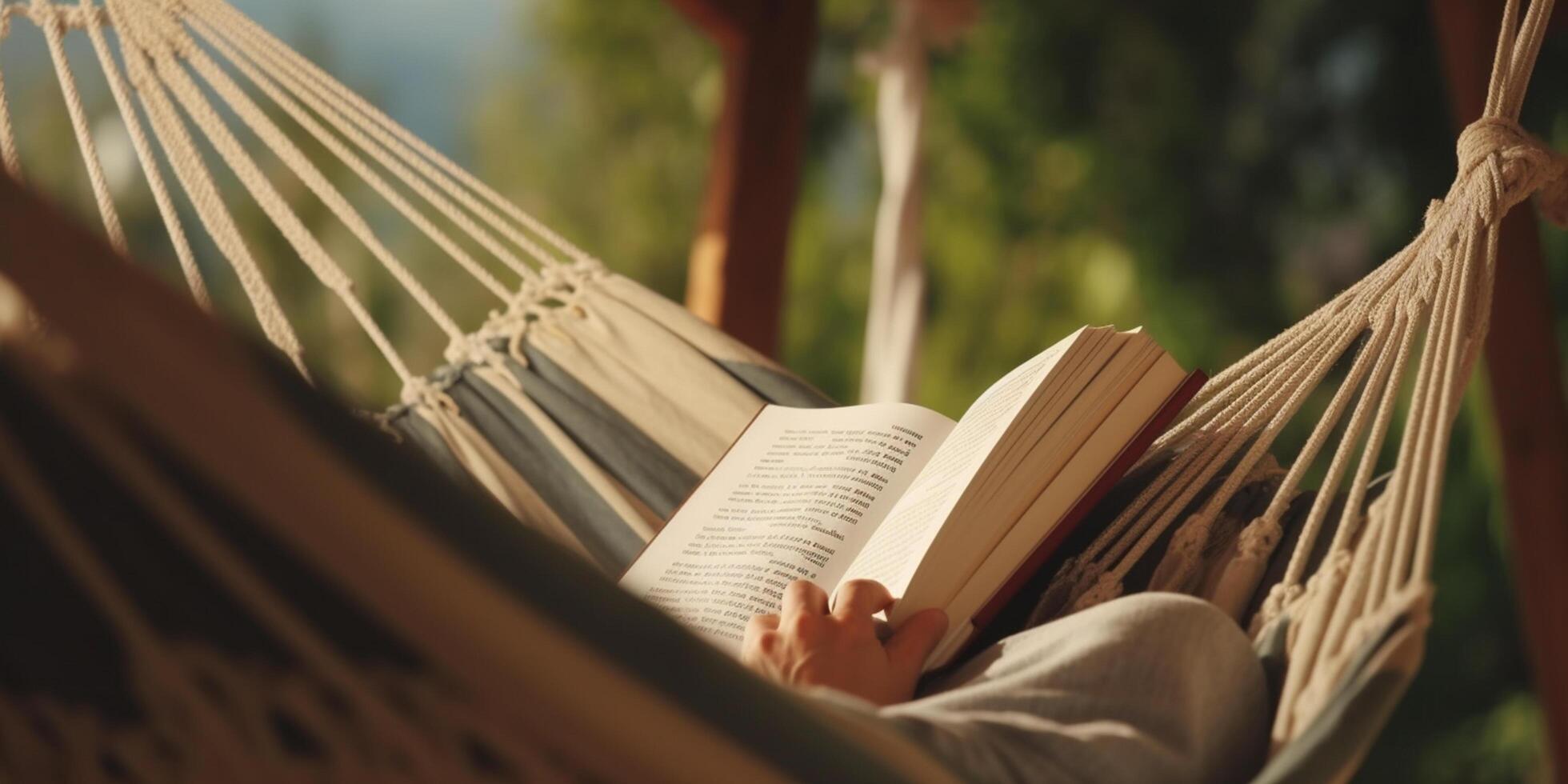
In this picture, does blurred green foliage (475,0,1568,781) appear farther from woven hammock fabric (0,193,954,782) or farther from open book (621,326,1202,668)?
woven hammock fabric (0,193,954,782)

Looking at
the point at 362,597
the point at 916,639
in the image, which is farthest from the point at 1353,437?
the point at 362,597

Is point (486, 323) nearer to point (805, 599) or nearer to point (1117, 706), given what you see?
point (805, 599)

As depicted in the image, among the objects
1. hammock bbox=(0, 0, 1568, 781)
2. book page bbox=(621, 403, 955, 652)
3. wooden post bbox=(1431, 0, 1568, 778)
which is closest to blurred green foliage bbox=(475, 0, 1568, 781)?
wooden post bbox=(1431, 0, 1568, 778)

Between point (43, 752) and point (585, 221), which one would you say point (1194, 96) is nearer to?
point (585, 221)

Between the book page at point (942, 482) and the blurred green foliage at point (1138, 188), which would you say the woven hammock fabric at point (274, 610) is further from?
the blurred green foliage at point (1138, 188)

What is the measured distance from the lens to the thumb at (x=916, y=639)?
2.04 ft

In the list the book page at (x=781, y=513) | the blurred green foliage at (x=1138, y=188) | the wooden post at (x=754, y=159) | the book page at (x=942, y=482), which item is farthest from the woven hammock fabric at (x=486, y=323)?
the blurred green foliage at (x=1138, y=188)

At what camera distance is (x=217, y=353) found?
336 mm

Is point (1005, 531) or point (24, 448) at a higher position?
point (1005, 531)

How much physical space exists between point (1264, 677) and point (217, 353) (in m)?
0.41

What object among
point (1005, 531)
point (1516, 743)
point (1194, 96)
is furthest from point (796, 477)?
point (1194, 96)

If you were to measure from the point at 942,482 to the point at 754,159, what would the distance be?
1.18m

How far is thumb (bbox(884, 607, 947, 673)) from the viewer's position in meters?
0.62

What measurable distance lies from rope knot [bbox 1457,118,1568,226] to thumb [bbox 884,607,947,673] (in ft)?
1.19
